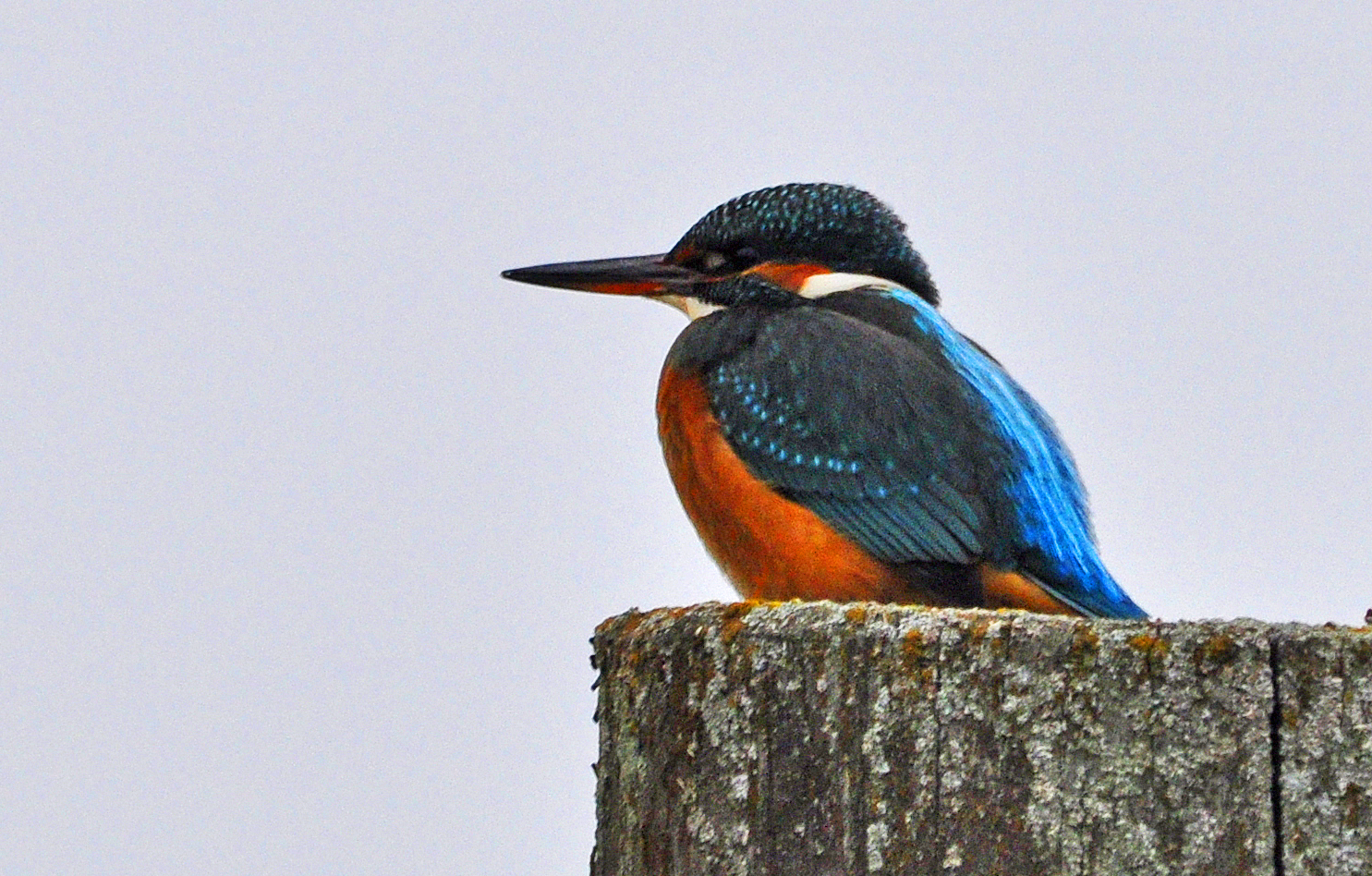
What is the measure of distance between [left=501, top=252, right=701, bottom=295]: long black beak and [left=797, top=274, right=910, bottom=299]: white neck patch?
34 centimetres

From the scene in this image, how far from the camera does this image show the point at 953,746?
6.38 feet

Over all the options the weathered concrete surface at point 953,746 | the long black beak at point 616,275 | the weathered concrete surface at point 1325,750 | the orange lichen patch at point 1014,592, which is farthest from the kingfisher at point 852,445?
the weathered concrete surface at point 1325,750

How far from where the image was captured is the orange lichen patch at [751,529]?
3980mm

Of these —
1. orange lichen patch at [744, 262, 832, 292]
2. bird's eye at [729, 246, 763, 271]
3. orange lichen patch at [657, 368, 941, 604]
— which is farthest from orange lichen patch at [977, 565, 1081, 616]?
bird's eye at [729, 246, 763, 271]

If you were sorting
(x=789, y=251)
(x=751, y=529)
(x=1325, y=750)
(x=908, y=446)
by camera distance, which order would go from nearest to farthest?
(x=1325, y=750) → (x=908, y=446) → (x=751, y=529) → (x=789, y=251)

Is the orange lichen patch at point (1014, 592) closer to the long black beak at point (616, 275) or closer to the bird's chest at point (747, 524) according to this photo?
the bird's chest at point (747, 524)

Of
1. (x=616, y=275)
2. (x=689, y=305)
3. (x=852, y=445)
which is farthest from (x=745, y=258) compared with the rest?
(x=852, y=445)

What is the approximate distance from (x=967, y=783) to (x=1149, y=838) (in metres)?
0.20

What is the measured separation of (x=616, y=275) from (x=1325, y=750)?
11.7 ft

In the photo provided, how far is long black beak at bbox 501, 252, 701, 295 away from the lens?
16.5 ft

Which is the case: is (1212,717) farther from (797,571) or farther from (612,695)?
(797,571)

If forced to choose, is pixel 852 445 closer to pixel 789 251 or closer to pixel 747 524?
pixel 747 524

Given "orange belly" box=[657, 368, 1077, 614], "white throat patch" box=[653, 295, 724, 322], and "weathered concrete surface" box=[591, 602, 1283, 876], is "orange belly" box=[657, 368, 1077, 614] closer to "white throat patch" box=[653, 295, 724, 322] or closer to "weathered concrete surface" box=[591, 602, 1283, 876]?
"white throat patch" box=[653, 295, 724, 322]

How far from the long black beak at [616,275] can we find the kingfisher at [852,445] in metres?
0.20
